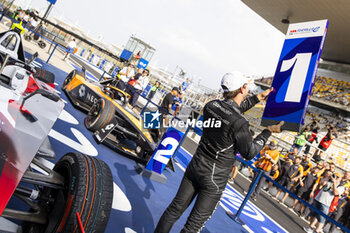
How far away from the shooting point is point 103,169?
201cm

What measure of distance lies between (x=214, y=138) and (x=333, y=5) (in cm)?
1476

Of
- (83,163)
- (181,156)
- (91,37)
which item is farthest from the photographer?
(91,37)

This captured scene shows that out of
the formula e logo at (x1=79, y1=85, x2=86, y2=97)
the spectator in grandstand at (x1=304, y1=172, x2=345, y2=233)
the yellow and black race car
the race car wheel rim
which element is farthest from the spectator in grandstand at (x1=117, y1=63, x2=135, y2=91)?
the spectator in grandstand at (x1=304, y1=172, x2=345, y2=233)

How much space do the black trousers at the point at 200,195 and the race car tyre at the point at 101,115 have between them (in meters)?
3.04

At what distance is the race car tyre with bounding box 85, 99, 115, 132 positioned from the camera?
16.4 ft

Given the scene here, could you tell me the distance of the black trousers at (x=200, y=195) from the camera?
219 centimetres

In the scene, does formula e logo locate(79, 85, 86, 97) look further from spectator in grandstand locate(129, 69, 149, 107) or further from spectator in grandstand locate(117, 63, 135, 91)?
spectator in grandstand locate(129, 69, 149, 107)

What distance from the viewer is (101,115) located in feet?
16.5

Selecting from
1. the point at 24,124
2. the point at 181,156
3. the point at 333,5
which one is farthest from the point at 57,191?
the point at 333,5

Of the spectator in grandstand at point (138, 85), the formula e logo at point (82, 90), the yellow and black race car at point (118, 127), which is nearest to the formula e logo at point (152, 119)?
A: the yellow and black race car at point (118, 127)

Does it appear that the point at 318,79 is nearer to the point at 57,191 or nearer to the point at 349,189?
the point at 349,189

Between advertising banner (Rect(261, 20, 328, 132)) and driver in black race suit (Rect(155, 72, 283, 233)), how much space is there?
43 centimetres

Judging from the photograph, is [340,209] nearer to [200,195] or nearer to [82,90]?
[200,195]

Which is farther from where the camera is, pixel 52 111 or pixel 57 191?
pixel 57 191
